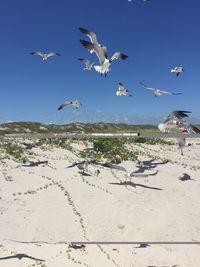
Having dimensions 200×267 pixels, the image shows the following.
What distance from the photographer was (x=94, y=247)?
9664 mm

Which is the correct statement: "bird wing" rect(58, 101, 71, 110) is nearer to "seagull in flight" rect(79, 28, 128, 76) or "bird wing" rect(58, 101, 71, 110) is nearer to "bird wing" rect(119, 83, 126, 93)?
"seagull in flight" rect(79, 28, 128, 76)

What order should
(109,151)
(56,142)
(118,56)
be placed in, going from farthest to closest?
(109,151) < (56,142) < (118,56)

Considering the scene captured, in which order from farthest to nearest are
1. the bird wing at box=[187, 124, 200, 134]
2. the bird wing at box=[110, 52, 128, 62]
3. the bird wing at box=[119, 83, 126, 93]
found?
the bird wing at box=[119, 83, 126, 93] < the bird wing at box=[110, 52, 128, 62] < the bird wing at box=[187, 124, 200, 134]

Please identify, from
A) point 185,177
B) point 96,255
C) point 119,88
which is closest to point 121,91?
point 119,88

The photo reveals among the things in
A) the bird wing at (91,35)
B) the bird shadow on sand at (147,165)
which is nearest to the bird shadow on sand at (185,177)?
the bird shadow on sand at (147,165)

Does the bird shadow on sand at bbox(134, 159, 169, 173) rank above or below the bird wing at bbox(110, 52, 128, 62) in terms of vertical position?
below

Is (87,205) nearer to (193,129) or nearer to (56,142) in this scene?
(56,142)

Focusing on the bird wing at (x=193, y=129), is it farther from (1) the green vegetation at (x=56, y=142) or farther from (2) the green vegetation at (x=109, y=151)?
(1) the green vegetation at (x=56, y=142)

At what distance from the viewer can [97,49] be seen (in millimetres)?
7465

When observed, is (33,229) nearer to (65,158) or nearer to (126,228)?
(126,228)

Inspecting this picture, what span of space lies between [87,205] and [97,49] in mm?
6603

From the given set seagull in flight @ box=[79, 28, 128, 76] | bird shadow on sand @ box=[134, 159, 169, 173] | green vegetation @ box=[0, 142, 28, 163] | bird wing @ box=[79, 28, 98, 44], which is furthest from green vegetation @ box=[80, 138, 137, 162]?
bird wing @ box=[79, 28, 98, 44]

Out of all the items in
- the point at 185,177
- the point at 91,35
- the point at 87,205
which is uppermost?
the point at 91,35

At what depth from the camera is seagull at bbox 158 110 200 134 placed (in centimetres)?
491
